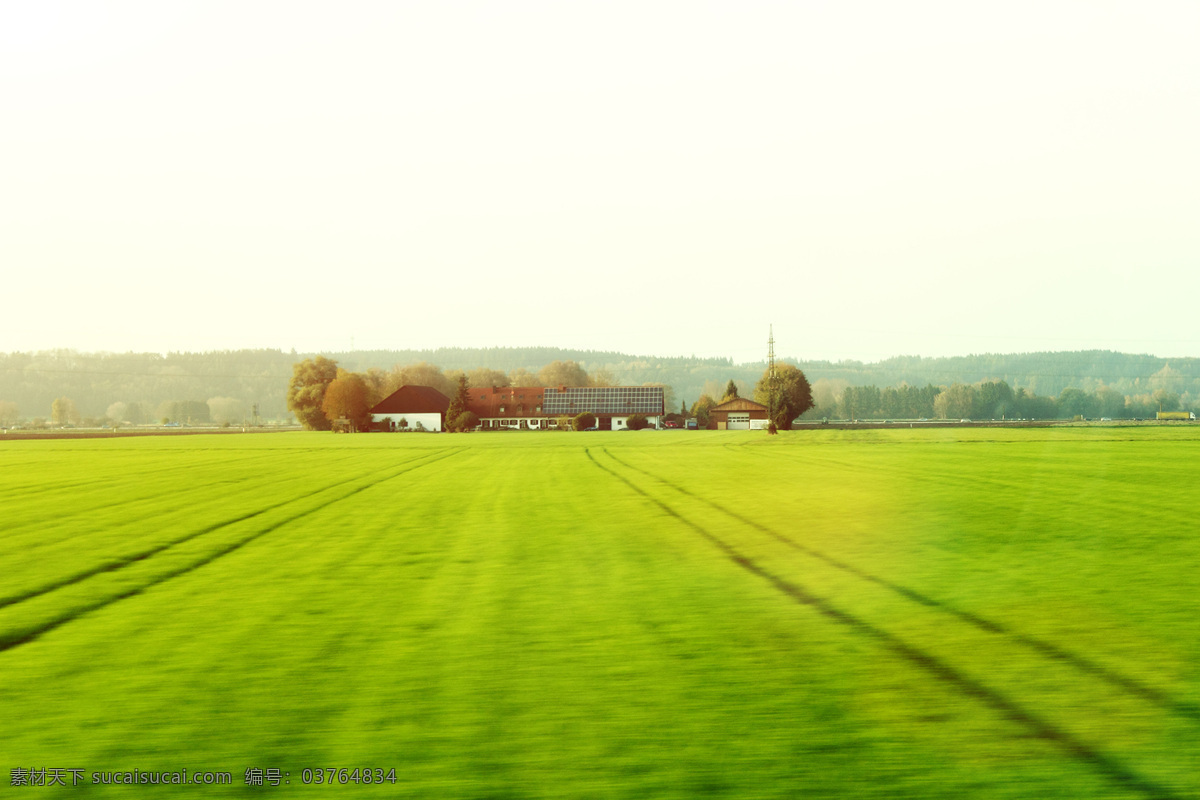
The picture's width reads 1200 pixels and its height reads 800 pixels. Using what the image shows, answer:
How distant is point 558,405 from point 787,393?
45.1 m

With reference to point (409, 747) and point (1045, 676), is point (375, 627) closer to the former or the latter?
point (409, 747)

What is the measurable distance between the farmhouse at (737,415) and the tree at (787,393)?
12.5 metres

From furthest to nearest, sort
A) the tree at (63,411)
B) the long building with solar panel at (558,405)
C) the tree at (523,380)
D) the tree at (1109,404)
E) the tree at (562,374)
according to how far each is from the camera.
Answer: the tree at (1109,404), the tree at (523,380), the tree at (63,411), the tree at (562,374), the long building with solar panel at (558,405)

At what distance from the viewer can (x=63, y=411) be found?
A: 161125mm

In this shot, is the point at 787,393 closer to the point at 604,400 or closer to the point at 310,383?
the point at 604,400

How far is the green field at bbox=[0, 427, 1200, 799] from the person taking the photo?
17.7 feet

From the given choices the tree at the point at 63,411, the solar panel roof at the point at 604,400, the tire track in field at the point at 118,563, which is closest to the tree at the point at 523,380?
the solar panel roof at the point at 604,400

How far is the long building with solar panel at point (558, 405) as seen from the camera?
129625mm

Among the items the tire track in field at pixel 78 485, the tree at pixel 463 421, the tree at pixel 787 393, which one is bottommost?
the tire track in field at pixel 78 485

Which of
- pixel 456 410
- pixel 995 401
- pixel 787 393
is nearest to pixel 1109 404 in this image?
pixel 995 401

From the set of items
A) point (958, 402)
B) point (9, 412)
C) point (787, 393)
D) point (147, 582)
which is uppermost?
point (9, 412)

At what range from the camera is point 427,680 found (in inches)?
278

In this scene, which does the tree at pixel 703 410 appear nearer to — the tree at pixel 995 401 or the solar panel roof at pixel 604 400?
the solar panel roof at pixel 604 400

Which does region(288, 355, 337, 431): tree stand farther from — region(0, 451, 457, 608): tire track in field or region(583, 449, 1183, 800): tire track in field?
region(583, 449, 1183, 800): tire track in field
